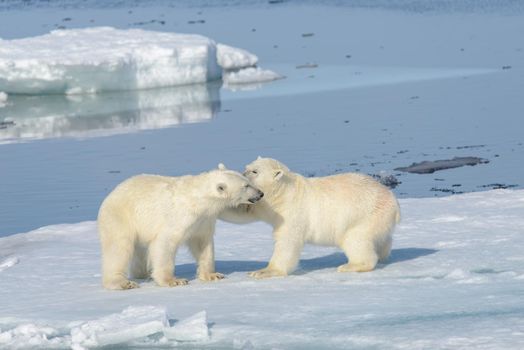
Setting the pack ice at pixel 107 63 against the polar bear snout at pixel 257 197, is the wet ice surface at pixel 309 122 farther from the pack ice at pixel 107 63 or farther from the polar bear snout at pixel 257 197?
the polar bear snout at pixel 257 197

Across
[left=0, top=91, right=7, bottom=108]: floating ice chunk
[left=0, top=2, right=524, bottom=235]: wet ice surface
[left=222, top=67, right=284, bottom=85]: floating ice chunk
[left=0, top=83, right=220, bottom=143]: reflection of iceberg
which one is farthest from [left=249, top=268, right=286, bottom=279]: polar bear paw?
[left=222, top=67, right=284, bottom=85]: floating ice chunk

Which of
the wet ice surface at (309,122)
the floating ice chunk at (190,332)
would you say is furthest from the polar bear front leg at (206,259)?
the wet ice surface at (309,122)

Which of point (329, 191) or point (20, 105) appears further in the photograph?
point (20, 105)

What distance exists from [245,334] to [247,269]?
1678 mm

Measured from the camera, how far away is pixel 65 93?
709 inches

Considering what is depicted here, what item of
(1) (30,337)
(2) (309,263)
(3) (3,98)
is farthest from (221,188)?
(3) (3,98)

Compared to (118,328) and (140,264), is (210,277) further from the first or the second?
(118,328)

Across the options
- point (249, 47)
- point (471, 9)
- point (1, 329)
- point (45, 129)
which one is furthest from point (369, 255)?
point (471, 9)

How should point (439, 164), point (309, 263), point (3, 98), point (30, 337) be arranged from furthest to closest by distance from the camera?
point (3, 98) → point (439, 164) → point (309, 263) → point (30, 337)

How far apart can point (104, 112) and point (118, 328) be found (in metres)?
12.0

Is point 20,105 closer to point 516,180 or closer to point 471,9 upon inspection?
point 516,180

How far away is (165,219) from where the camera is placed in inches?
228

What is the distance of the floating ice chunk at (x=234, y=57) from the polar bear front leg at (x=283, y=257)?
13.8 m

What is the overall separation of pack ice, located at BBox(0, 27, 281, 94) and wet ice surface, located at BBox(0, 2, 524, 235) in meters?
0.27
